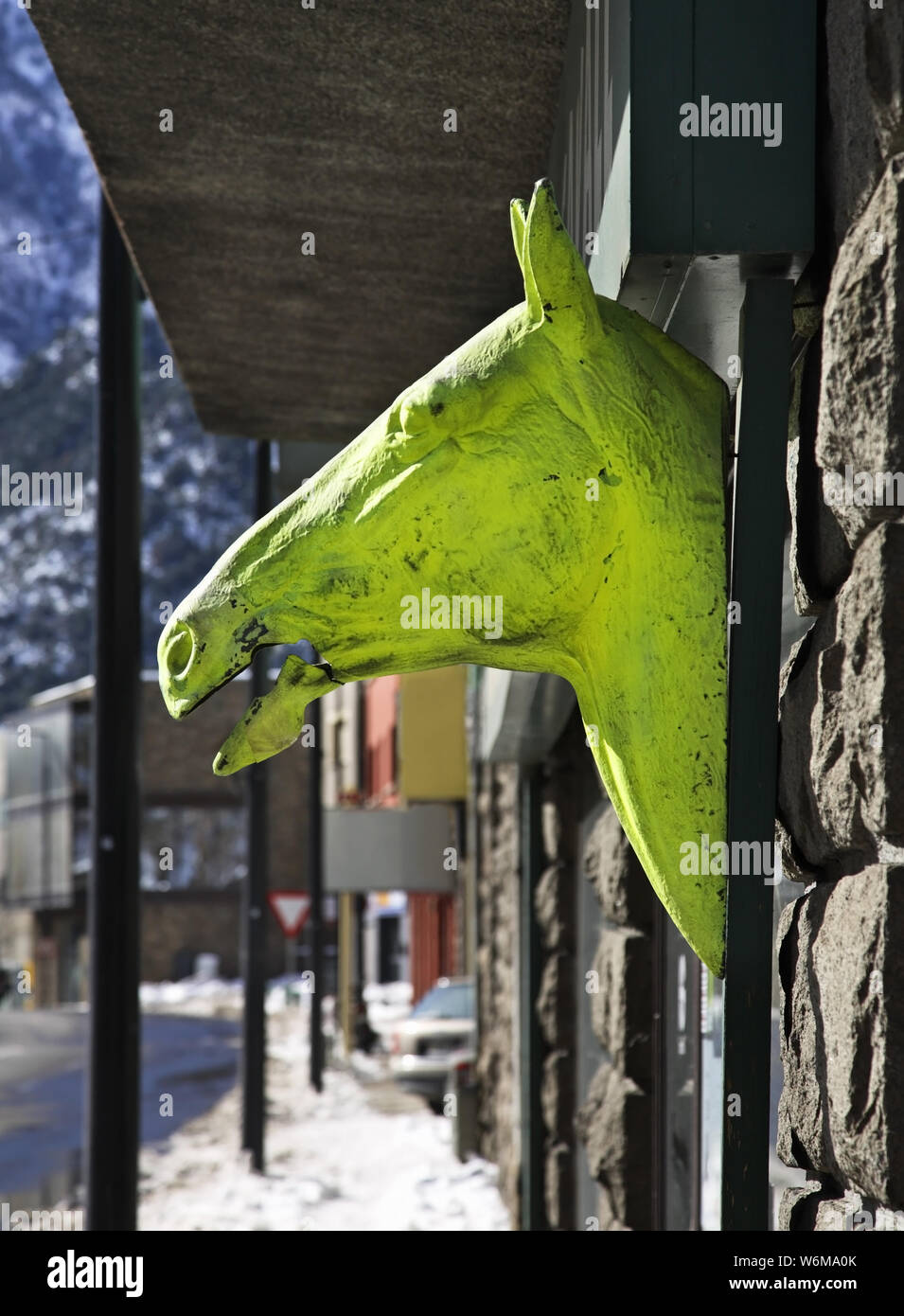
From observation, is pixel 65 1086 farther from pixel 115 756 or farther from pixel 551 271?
pixel 551 271

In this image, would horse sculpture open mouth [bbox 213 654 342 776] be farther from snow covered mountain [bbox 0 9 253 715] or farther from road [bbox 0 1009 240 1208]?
snow covered mountain [bbox 0 9 253 715]

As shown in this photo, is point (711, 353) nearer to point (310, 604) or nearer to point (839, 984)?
point (310, 604)

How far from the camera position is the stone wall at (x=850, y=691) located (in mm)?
1590

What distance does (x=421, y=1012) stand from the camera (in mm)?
16609

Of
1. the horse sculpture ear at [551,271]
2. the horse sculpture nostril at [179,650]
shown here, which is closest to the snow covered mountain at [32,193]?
the horse sculpture nostril at [179,650]

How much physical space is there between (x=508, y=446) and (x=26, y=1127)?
1535cm

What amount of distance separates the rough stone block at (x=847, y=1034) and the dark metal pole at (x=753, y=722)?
6cm

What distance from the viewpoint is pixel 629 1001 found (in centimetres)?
433

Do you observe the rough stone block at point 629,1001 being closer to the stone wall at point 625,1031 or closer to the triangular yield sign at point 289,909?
the stone wall at point 625,1031

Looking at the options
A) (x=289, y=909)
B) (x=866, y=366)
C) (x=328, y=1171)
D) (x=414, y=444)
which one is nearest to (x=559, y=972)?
(x=414, y=444)

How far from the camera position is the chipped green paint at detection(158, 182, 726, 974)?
1993mm

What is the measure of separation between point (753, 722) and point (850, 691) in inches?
10.6

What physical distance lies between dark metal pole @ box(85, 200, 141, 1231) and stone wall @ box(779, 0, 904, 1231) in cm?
468

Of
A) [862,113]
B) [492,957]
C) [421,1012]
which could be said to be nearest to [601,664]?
[862,113]
